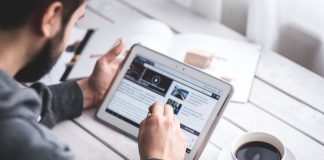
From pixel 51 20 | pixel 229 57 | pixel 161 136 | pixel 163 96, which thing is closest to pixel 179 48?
pixel 229 57

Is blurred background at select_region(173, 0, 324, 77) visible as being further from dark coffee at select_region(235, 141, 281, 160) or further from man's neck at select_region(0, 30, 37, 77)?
man's neck at select_region(0, 30, 37, 77)

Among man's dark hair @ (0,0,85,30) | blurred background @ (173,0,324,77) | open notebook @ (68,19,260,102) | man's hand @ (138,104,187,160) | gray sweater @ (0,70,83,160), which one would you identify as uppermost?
blurred background @ (173,0,324,77)

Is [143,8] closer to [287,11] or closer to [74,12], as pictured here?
[287,11]

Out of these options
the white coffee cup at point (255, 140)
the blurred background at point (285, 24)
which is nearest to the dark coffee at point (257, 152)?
the white coffee cup at point (255, 140)

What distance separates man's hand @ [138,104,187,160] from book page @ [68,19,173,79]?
24 centimetres

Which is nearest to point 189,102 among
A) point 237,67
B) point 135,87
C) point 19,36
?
point 135,87

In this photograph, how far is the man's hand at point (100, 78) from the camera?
3.21 feet

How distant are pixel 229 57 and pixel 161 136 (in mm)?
331

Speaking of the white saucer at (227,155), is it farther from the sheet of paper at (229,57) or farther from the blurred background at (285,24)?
the blurred background at (285,24)

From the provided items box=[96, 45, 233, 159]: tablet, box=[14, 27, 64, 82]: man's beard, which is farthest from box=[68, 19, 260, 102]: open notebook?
box=[14, 27, 64, 82]: man's beard

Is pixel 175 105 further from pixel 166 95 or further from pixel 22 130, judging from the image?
pixel 22 130

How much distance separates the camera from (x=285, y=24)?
4.11 ft

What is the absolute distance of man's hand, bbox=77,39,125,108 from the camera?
978 mm

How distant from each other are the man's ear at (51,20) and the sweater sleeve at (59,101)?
0.22 meters
